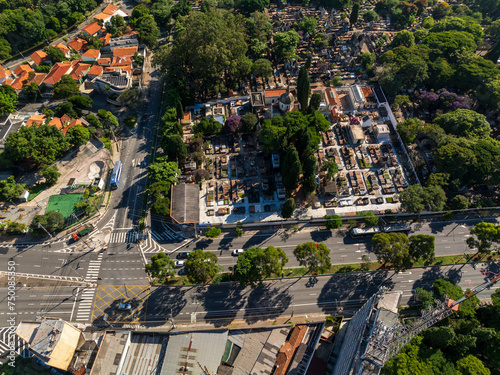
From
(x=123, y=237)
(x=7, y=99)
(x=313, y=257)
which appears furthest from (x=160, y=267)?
(x=7, y=99)

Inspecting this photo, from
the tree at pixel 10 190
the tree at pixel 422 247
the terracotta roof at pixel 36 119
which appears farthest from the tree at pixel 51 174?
the tree at pixel 422 247

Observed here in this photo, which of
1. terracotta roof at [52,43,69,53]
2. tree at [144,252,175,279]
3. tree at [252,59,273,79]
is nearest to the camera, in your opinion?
tree at [144,252,175,279]

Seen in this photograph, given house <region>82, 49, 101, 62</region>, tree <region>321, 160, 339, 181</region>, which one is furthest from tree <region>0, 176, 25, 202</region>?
tree <region>321, 160, 339, 181</region>

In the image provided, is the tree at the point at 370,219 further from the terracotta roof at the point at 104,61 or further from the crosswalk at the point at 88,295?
the terracotta roof at the point at 104,61

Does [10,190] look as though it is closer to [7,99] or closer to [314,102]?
[7,99]

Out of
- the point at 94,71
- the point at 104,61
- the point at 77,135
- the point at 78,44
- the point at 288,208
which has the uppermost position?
the point at 78,44

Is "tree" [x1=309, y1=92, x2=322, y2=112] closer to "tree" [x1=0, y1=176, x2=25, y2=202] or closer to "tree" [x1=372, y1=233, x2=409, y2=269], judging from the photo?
"tree" [x1=372, y1=233, x2=409, y2=269]

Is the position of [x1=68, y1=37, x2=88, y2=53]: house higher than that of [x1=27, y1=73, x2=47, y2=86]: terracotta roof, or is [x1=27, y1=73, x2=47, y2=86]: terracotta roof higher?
[x1=68, y1=37, x2=88, y2=53]: house
